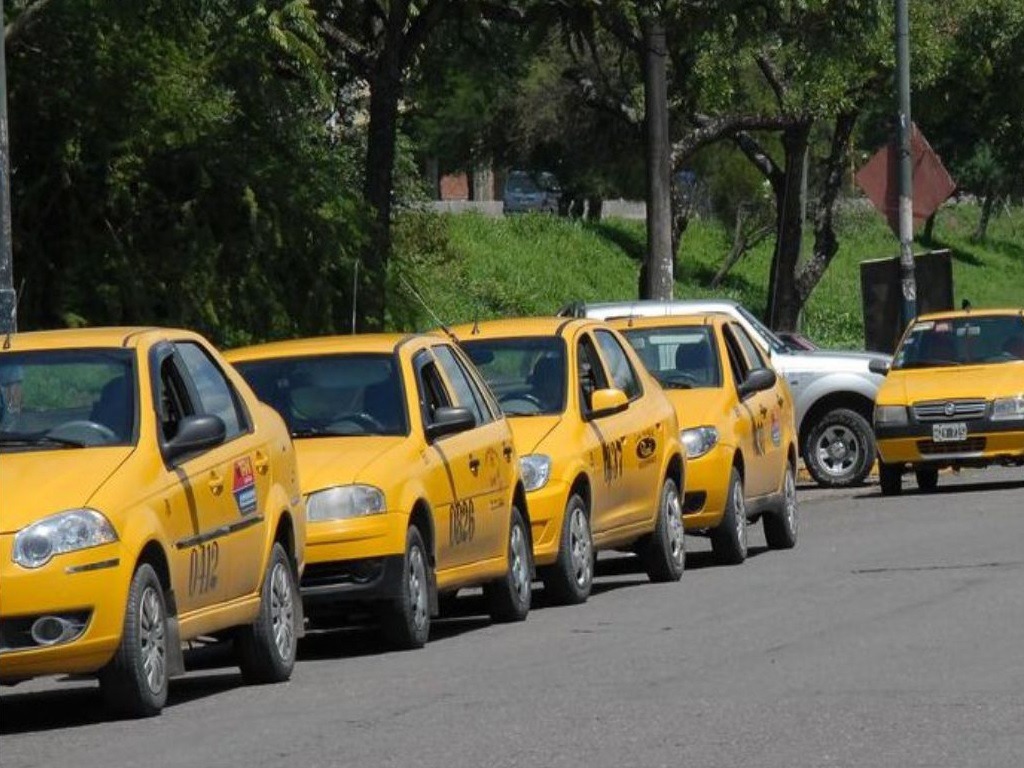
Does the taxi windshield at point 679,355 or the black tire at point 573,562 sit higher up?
the taxi windshield at point 679,355

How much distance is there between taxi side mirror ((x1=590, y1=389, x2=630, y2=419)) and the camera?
52.9ft

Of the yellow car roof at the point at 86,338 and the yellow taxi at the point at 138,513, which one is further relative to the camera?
the yellow car roof at the point at 86,338

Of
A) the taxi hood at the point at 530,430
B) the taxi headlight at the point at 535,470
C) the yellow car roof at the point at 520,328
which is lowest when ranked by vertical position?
the taxi headlight at the point at 535,470

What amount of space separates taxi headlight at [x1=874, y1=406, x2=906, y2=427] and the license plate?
0.31 m

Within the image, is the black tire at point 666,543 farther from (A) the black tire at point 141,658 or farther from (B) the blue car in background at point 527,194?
(B) the blue car in background at point 527,194

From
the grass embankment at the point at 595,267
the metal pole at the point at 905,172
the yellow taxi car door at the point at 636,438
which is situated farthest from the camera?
the grass embankment at the point at 595,267

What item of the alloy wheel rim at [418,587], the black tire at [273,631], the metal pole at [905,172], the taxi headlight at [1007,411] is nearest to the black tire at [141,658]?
the black tire at [273,631]

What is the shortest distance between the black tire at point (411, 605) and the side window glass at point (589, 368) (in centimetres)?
329

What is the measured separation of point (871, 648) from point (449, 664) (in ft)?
6.37

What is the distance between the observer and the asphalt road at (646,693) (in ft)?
31.4

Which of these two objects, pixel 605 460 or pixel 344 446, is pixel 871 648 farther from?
pixel 605 460

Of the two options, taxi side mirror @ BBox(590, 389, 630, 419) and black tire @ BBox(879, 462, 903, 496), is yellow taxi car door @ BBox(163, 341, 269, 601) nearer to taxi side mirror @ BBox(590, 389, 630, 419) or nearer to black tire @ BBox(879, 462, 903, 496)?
taxi side mirror @ BBox(590, 389, 630, 419)

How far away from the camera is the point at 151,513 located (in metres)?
10.8

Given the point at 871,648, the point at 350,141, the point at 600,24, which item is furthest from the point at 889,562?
the point at 350,141
